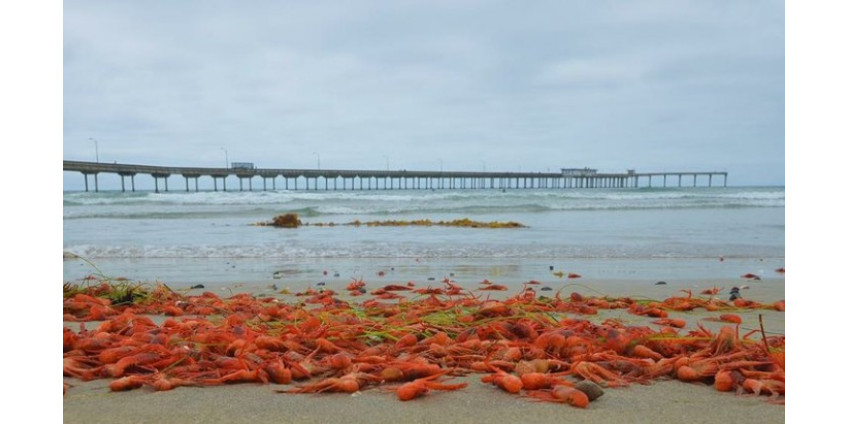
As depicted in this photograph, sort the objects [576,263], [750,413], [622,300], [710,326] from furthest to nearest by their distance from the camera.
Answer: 1. [576,263]
2. [622,300]
3. [710,326]
4. [750,413]

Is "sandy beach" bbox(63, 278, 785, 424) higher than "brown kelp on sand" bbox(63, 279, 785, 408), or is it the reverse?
"brown kelp on sand" bbox(63, 279, 785, 408)

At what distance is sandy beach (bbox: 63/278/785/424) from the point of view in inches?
88.5

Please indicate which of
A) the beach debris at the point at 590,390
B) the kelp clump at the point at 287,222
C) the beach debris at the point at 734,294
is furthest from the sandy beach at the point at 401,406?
the kelp clump at the point at 287,222

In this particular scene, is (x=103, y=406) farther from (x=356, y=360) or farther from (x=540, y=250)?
(x=540, y=250)

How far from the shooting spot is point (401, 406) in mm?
2354

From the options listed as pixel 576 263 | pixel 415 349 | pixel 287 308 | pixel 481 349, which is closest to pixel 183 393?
pixel 415 349

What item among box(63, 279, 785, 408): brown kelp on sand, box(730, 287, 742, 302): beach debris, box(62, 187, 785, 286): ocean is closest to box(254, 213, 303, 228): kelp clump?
box(62, 187, 785, 286): ocean

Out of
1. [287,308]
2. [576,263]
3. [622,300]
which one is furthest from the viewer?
[576,263]

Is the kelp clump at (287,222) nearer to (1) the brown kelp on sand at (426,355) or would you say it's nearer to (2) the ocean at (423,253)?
(2) the ocean at (423,253)

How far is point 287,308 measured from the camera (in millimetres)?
4523

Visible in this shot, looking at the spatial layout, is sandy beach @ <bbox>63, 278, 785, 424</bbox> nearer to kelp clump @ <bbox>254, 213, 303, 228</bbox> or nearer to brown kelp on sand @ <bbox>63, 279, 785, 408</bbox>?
brown kelp on sand @ <bbox>63, 279, 785, 408</bbox>

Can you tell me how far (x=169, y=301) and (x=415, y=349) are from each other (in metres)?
2.86

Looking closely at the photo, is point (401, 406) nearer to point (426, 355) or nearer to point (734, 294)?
point (426, 355)

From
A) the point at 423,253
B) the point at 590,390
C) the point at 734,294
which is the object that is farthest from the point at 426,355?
the point at 423,253
